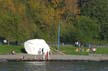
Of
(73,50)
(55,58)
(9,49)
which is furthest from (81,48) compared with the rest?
(55,58)

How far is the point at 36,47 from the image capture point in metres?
86.2

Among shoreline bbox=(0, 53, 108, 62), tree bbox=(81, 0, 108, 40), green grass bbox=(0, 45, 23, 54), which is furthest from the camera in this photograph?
tree bbox=(81, 0, 108, 40)

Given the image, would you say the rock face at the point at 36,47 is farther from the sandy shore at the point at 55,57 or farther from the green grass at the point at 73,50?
the green grass at the point at 73,50

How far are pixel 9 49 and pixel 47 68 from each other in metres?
23.5

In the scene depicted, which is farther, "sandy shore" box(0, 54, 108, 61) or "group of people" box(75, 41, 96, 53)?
"group of people" box(75, 41, 96, 53)

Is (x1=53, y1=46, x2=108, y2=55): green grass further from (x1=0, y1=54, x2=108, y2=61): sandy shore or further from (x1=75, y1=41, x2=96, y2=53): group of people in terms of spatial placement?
(x1=0, y1=54, x2=108, y2=61): sandy shore

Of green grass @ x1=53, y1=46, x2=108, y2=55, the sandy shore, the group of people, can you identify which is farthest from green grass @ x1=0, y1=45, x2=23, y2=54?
the group of people

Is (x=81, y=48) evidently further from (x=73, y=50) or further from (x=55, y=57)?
(x=55, y=57)

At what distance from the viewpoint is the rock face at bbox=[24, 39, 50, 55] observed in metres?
85.5

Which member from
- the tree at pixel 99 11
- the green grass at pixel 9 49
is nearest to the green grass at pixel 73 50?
the green grass at pixel 9 49

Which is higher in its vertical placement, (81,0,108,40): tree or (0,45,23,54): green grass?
(81,0,108,40): tree

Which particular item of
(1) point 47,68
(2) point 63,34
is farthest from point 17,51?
(1) point 47,68

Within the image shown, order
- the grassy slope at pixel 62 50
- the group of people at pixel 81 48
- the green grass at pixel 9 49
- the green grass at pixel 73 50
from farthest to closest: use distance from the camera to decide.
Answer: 1. the group of people at pixel 81 48
2. the green grass at pixel 73 50
3. the grassy slope at pixel 62 50
4. the green grass at pixel 9 49

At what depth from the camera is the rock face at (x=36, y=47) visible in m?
85.5
